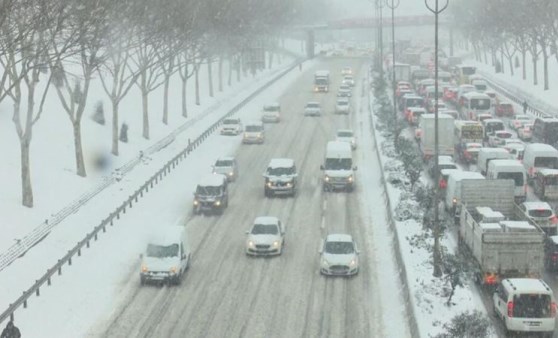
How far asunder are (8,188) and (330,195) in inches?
660

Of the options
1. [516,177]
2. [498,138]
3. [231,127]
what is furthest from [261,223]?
[231,127]

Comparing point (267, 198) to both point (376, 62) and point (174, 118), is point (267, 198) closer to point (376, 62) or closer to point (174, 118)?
point (174, 118)

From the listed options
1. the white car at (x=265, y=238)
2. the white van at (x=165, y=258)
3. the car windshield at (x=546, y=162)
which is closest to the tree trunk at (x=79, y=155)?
the white car at (x=265, y=238)

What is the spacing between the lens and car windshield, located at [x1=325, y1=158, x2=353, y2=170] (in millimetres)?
49125

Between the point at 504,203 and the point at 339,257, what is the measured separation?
8536 millimetres

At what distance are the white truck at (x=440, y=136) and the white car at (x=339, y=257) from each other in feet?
75.2

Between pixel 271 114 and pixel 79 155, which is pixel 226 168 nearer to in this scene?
pixel 79 155

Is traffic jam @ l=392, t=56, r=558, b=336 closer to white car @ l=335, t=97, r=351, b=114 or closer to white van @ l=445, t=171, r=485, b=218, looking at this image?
white van @ l=445, t=171, r=485, b=218

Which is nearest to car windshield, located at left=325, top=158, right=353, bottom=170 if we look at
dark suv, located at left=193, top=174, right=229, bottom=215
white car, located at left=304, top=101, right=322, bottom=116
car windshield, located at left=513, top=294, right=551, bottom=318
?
dark suv, located at left=193, top=174, right=229, bottom=215

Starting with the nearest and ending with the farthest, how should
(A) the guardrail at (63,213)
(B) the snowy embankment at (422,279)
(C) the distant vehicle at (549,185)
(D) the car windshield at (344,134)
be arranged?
(B) the snowy embankment at (422,279), (A) the guardrail at (63,213), (C) the distant vehicle at (549,185), (D) the car windshield at (344,134)

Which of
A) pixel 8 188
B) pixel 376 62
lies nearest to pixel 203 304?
pixel 8 188

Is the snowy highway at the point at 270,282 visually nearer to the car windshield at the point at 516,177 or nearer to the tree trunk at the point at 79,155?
the tree trunk at the point at 79,155

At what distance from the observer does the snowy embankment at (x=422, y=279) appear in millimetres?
27033

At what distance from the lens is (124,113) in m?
73.3
